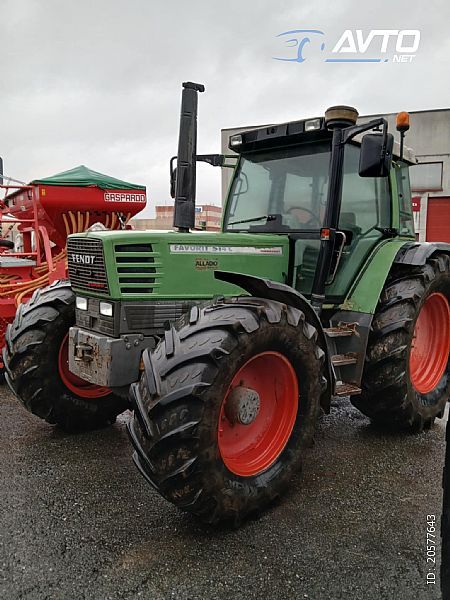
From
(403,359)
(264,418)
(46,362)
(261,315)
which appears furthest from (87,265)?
(403,359)

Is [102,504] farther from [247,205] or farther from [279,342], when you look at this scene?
[247,205]

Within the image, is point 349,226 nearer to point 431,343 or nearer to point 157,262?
point 431,343

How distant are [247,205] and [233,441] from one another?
1874 mm

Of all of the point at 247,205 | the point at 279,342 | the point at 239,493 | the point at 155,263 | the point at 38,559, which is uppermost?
the point at 247,205

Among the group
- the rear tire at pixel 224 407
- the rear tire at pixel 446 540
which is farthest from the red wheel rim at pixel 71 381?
the rear tire at pixel 446 540

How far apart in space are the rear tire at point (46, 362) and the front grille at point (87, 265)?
0.40 meters

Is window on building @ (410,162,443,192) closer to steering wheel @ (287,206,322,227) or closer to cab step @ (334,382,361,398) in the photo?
steering wheel @ (287,206,322,227)

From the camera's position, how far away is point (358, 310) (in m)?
3.64

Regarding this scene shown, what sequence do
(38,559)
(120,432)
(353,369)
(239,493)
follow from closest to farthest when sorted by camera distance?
(38,559)
(239,493)
(353,369)
(120,432)

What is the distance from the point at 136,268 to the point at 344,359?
5.22 ft

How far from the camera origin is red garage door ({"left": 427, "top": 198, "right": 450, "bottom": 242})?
16.9m

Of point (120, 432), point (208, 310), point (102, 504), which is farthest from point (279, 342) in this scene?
point (120, 432)

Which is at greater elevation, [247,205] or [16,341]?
[247,205]

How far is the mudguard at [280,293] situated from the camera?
9.05 ft
